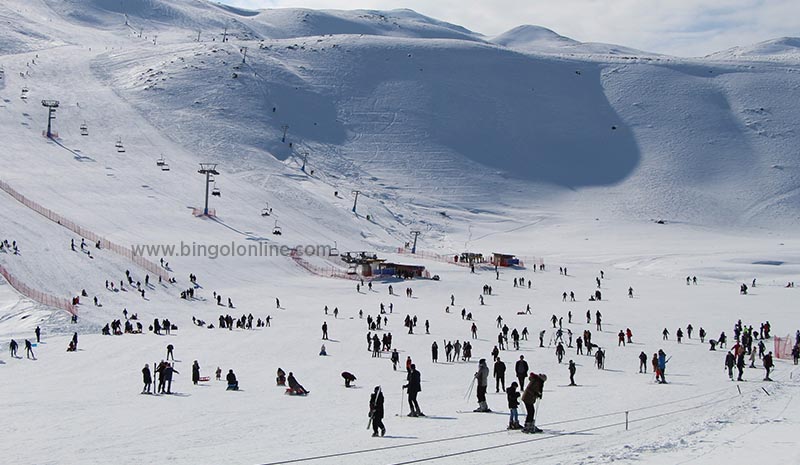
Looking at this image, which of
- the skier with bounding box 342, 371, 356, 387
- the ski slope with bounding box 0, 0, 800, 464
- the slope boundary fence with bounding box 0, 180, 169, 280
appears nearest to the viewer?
the ski slope with bounding box 0, 0, 800, 464

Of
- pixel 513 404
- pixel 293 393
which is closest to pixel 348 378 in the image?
pixel 293 393

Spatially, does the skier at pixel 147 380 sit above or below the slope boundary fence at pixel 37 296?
below

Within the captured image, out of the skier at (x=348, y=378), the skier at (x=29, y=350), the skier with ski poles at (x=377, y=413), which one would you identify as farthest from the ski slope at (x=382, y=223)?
the skier at (x=29, y=350)

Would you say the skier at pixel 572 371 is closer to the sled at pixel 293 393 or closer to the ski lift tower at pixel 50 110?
the sled at pixel 293 393

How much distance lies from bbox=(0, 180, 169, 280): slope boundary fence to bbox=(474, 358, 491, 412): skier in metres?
34.2

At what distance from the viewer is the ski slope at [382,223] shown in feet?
54.1

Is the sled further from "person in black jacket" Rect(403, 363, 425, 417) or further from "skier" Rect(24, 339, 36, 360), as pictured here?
"skier" Rect(24, 339, 36, 360)

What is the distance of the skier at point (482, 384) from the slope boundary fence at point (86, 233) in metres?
34.2

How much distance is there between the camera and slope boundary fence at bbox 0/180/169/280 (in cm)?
4959

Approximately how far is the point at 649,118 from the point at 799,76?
3488 cm

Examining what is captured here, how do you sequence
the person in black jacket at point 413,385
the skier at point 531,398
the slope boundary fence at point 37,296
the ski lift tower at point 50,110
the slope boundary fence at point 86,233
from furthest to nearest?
the ski lift tower at point 50,110 < the slope boundary fence at point 86,233 < the slope boundary fence at point 37,296 < the person in black jacket at point 413,385 < the skier at point 531,398

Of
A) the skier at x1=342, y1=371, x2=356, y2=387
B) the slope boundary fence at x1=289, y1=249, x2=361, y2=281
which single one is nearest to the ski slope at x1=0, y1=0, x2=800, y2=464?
the skier at x1=342, y1=371, x2=356, y2=387

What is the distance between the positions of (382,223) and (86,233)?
3617 cm

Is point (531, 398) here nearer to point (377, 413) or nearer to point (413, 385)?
point (377, 413)
